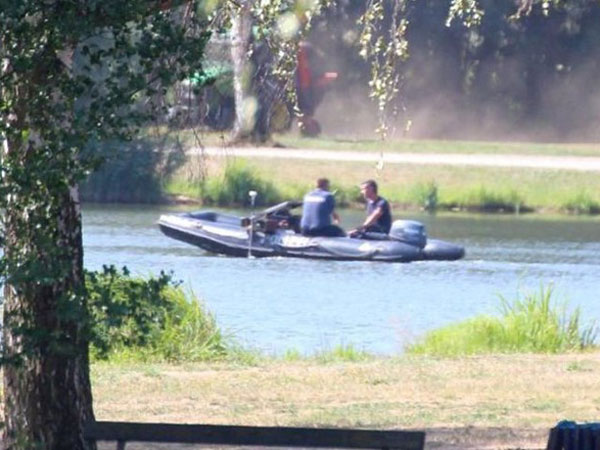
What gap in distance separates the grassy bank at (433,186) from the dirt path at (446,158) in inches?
19.4

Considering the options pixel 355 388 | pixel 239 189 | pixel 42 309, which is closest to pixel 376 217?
pixel 239 189

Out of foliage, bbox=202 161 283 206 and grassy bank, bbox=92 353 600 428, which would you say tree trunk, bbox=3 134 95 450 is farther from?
foliage, bbox=202 161 283 206

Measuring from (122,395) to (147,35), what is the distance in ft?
15.8

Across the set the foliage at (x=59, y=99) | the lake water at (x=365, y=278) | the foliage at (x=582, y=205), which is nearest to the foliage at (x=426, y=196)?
the lake water at (x=365, y=278)

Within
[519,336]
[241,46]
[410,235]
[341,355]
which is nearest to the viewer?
[241,46]

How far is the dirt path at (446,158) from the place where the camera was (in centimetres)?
3303

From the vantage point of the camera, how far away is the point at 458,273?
22703mm

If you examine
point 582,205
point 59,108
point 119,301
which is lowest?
point 582,205

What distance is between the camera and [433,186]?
31.2m

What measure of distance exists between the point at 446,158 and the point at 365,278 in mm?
12534

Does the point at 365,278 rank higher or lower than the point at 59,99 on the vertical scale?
lower

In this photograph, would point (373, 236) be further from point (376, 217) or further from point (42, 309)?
point (42, 309)

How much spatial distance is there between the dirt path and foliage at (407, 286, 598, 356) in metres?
18.0

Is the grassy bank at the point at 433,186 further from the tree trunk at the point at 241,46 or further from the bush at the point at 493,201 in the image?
the tree trunk at the point at 241,46
